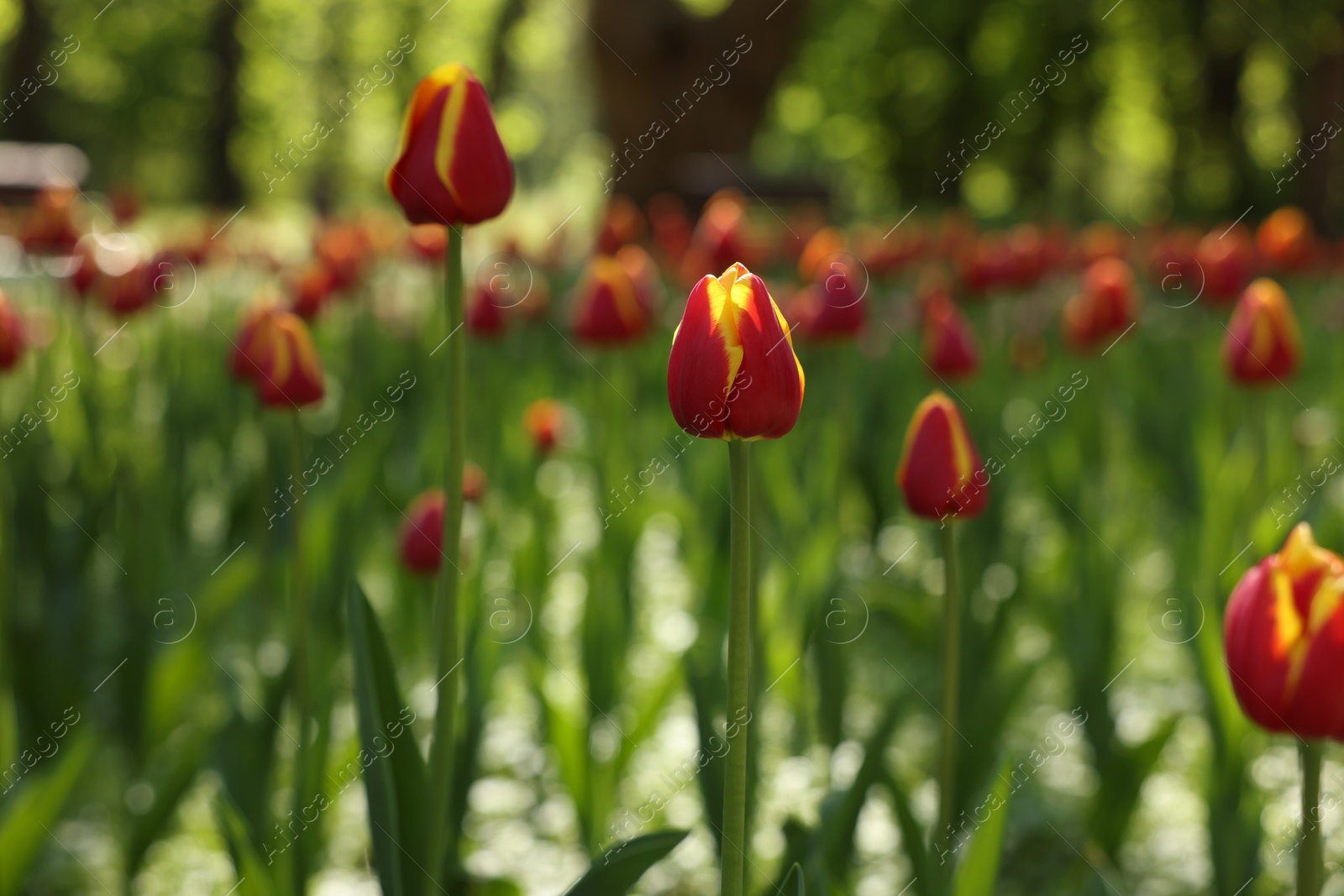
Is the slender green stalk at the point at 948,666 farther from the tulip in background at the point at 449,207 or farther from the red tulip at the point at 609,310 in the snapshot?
the red tulip at the point at 609,310

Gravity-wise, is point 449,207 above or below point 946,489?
above

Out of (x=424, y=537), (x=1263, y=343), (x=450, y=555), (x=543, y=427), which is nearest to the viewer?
(x=450, y=555)

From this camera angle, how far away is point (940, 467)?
1.43 metres

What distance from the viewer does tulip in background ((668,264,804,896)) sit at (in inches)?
37.6

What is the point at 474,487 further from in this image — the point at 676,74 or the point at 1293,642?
the point at 676,74

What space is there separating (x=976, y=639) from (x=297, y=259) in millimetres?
4584

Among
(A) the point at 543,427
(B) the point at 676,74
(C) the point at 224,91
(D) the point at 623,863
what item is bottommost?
(D) the point at 623,863

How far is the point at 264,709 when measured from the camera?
1789 mm

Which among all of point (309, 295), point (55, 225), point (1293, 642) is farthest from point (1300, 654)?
point (55, 225)

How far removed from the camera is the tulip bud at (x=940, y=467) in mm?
1427

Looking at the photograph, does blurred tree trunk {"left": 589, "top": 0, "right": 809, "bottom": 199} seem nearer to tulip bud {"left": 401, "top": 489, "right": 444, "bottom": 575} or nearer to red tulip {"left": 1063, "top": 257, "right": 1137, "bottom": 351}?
red tulip {"left": 1063, "top": 257, "right": 1137, "bottom": 351}
